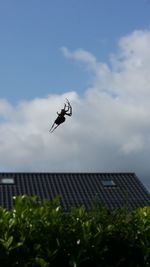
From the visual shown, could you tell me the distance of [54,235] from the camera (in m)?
4.31

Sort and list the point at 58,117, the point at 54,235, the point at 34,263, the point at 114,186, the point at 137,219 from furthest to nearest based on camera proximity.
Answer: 1. the point at 114,186
2. the point at 58,117
3. the point at 137,219
4. the point at 54,235
5. the point at 34,263

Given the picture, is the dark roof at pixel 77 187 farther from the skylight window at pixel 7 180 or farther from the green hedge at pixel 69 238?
the green hedge at pixel 69 238

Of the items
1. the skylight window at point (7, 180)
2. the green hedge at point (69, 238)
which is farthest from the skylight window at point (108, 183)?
the green hedge at point (69, 238)

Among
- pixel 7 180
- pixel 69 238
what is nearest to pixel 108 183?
pixel 7 180

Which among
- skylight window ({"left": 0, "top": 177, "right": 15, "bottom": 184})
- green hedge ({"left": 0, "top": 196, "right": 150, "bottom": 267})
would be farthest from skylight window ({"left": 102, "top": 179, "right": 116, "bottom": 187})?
green hedge ({"left": 0, "top": 196, "right": 150, "bottom": 267})

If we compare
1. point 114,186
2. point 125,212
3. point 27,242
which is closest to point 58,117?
point 125,212

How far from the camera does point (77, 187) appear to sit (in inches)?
1015

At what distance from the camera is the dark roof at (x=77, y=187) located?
24.1 metres

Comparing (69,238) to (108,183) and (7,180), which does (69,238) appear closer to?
(7,180)

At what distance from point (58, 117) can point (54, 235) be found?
1.99 metres

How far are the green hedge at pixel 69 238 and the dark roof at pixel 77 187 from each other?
733 inches

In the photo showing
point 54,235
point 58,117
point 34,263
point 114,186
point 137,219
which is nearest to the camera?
point 34,263

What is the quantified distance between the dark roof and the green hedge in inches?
733

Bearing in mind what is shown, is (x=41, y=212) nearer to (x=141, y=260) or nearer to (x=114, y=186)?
(x=141, y=260)
